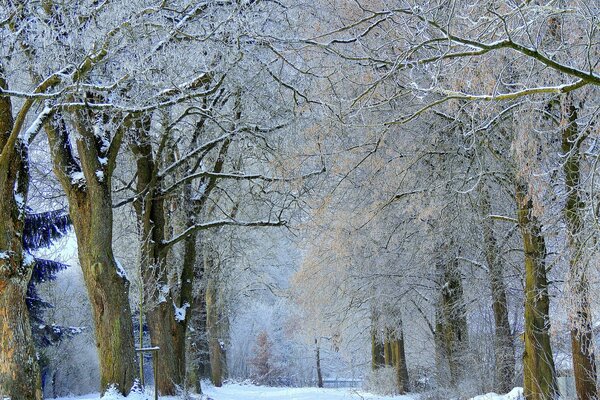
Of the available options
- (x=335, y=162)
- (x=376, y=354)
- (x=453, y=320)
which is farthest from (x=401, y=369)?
(x=335, y=162)

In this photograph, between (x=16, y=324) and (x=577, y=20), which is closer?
(x=577, y=20)

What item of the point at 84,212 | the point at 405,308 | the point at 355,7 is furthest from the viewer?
the point at 405,308

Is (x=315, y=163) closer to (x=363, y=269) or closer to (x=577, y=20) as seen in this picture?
(x=363, y=269)

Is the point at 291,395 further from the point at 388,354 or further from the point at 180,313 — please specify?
the point at 180,313

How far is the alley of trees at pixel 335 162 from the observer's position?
277 inches

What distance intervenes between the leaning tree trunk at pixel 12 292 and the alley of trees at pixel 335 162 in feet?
0.08

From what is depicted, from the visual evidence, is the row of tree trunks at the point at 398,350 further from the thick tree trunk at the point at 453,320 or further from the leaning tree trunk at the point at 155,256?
the leaning tree trunk at the point at 155,256

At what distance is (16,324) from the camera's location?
7.79m

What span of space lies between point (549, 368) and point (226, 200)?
957 cm

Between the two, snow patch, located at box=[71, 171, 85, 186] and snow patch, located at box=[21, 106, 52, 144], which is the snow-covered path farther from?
snow patch, located at box=[21, 106, 52, 144]

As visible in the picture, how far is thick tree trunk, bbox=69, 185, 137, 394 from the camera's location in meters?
8.69

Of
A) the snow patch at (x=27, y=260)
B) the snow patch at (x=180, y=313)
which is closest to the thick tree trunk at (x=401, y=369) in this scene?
the snow patch at (x=180, y=313)

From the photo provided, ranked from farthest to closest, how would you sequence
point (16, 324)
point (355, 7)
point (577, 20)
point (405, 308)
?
point (405, 308) < point (355, 7) < point (16, 324) < point (577, 20)

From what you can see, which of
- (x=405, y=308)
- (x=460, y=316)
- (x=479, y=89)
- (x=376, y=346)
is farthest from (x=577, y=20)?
(x=376, y=346)
